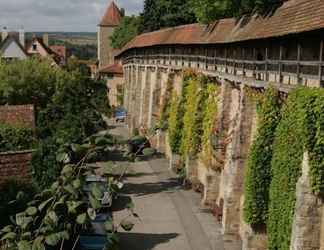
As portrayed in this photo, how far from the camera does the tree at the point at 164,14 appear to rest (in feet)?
171

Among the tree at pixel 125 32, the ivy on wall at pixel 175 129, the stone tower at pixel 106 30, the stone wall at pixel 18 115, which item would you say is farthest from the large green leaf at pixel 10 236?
the stone tower at pixel 106 30

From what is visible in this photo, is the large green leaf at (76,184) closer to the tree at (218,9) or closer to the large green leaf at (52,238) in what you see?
the large green leaf at (52,238)

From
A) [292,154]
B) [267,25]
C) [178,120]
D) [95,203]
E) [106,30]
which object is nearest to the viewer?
[95,203]

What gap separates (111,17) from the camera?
96312 millimetres

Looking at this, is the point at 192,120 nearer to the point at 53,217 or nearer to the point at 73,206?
the point at 73,206

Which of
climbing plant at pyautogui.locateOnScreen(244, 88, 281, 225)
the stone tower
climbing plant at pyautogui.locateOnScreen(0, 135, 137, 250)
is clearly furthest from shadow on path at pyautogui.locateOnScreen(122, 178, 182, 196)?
the stone tower

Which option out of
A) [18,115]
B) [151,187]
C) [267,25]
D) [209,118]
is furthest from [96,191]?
[151,187]

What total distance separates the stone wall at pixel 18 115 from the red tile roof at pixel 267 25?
7890 mm

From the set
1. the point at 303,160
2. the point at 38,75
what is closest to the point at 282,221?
the point at 303,160

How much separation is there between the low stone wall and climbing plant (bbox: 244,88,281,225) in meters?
6.09

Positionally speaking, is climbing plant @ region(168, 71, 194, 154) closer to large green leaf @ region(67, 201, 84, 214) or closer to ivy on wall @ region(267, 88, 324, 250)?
ivy on wall @ region(267, 88, 324, 250)

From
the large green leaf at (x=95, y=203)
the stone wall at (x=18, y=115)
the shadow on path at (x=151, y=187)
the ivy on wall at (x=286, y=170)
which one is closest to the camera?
the large green leaf at (x=95, y=203)

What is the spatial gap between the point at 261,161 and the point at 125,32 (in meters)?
66.7

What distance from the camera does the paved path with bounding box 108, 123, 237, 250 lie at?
64.0ft
